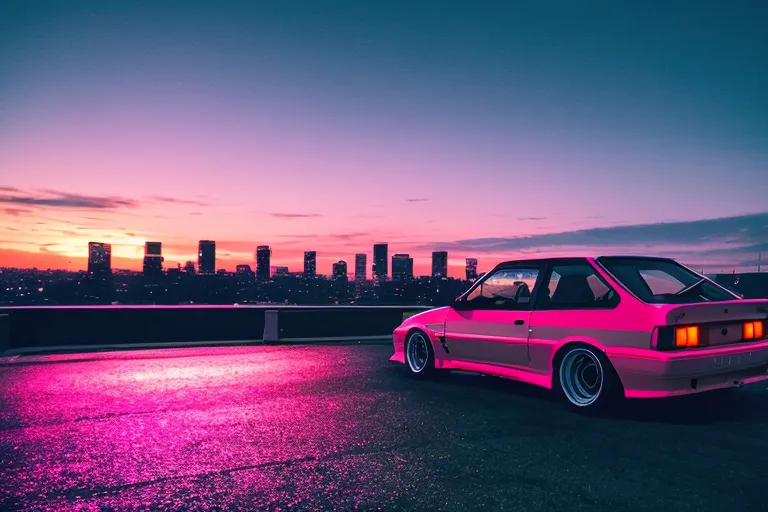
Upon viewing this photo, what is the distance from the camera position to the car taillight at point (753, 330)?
6285 mm

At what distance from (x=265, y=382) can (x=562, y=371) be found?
154 inches

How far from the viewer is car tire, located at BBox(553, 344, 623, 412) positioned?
6.04 metres

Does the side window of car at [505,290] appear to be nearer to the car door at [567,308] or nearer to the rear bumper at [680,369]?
the car door at [567,308]

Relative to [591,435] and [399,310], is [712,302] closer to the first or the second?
[591,435]

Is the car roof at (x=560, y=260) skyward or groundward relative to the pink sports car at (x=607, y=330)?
skyward

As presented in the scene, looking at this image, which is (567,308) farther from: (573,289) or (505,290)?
(505,290)

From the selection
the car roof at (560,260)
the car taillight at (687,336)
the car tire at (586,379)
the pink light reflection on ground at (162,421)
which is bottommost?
the pink light reflection on ground at (162,421)

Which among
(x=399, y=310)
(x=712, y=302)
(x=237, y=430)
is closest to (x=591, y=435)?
(x=712, y=302)

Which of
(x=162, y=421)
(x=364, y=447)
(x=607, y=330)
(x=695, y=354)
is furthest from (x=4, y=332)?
(x=695, y=354)

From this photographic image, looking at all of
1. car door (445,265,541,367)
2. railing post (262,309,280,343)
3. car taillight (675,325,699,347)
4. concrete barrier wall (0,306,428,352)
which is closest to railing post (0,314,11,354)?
concrete barrier wall (0,306,428,352)

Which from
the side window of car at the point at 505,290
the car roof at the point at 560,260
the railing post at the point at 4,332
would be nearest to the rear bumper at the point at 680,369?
the car roof at the point at 560,260

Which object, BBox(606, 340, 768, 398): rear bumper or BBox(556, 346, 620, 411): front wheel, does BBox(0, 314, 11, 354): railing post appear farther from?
BBox(606, 340, 768, 398): rear bumper

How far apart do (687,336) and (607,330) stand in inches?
27.7

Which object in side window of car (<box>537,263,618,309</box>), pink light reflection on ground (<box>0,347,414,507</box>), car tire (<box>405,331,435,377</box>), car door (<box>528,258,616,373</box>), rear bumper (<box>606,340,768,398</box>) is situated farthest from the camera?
car tire (<box>405,331,435,377</box>)
